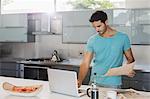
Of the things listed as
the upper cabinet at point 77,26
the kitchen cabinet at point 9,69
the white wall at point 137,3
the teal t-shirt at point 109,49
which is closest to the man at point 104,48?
the teal t-shirt at point 109,49

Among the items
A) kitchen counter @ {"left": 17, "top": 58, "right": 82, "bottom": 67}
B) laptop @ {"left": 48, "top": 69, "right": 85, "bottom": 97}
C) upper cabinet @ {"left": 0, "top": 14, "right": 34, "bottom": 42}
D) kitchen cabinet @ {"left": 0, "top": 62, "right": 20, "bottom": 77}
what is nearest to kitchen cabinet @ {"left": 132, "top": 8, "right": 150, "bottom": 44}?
kitchen counter @ {"left": 17, "top": 58, "right": 82, "bottom": 67}

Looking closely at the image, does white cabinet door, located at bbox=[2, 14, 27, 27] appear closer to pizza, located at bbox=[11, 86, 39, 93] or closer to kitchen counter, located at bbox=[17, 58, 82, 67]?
kitchen counter, located at bbox=[17, 58, 82, 67]

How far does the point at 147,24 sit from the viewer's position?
4352 millimetres

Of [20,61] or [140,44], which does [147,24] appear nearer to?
[140,44]

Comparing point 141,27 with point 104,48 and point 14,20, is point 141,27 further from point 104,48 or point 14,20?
point 14,20

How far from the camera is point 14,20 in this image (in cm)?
549

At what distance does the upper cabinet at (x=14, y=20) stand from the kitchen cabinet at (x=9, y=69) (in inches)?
29.9

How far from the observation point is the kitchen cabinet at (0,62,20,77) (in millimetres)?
5199

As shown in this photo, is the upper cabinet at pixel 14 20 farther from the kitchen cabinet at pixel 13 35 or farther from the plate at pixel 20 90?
the plate at pixel 20 90

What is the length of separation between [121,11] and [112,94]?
272 centimetres

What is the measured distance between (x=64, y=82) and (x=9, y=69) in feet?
10.6

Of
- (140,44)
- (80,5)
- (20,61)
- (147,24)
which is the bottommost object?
(20,61)

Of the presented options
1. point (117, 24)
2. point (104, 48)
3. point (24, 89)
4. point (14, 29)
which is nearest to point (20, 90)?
point (24, 89)

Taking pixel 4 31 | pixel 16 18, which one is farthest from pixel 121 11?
pixel 4 31
